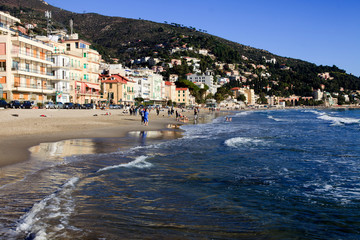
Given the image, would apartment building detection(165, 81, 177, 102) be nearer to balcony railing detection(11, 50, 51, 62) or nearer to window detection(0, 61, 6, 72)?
balcony railing detection(11, 50, 51, 62)

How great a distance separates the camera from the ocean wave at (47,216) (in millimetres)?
5250

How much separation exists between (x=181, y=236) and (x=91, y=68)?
6092 centimetres

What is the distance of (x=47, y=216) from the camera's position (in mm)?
5973

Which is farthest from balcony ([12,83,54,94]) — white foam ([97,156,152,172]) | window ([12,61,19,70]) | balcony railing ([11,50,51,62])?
white foam ([97,156,152,172])

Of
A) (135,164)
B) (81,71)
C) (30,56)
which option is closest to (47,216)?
(135,164)

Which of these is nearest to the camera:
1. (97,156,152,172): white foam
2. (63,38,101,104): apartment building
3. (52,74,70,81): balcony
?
(97,156,152,172): white foam

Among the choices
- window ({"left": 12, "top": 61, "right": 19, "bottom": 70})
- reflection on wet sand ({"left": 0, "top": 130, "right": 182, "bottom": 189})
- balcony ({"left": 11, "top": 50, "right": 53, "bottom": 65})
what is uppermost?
balcony ({"left": 11, "top": 50, "right": 53, "bottom": 65})

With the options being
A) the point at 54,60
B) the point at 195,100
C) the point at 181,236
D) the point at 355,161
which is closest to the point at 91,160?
the point at 181,236

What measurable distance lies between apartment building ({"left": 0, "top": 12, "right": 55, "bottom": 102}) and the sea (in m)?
33.1

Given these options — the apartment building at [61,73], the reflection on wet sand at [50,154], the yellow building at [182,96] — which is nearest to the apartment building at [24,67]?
the apartment building at [61,73]

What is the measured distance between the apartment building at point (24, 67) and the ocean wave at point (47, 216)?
3795cm

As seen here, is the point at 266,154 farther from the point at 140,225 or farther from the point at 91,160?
the point at 140,225

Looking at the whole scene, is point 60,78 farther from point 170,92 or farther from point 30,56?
point 170,92

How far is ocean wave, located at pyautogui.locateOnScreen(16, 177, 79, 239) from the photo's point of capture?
17.2 ft
